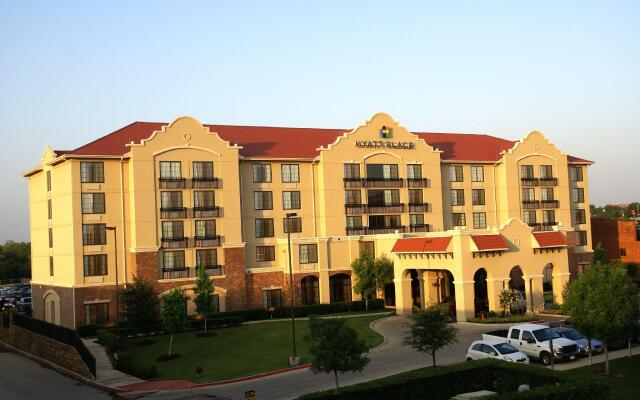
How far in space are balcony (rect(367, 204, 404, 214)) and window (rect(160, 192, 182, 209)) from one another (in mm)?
18189

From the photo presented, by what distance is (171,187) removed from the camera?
56.0 metres

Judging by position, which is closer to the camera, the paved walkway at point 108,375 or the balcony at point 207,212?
the paved walkway at point 108,375

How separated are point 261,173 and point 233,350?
70.5 ft

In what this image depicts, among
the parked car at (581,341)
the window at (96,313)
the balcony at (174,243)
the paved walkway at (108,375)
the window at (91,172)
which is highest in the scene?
the window at (91,172)

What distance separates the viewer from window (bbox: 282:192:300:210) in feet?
204

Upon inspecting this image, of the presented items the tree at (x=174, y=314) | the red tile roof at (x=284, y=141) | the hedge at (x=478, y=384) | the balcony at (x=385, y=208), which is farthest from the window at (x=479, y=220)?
the hedge at (x=478, y=384)

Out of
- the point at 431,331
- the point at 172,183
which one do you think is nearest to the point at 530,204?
the point at 172,183

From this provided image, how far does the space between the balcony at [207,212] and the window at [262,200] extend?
4.44 m

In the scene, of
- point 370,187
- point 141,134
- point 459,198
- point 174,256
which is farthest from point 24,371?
point 459,198

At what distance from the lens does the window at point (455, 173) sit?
69.6m

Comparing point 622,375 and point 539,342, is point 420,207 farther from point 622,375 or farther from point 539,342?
point 622,375

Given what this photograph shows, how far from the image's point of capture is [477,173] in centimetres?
7081

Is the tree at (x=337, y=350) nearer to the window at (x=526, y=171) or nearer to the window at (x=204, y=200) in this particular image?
the window at (x=204, y=200)

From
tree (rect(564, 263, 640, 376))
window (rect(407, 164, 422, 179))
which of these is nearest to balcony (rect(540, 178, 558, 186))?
window (rect(407, 164, 422, 179))
